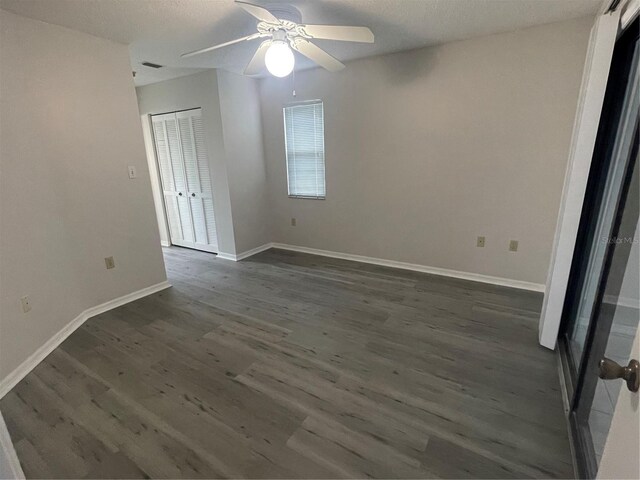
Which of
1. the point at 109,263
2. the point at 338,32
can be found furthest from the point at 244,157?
Answer: the point at 338,32

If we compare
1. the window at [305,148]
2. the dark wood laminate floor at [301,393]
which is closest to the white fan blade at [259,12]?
the window at [305,148]

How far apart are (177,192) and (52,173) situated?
2.32 m

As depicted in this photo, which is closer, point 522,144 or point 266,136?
point 522,144

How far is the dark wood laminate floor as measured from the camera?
59.3 inches

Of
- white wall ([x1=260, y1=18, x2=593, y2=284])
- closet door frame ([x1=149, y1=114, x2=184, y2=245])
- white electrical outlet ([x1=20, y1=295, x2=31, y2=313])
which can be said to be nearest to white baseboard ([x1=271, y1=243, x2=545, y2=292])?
white wall ([x1=260, y1=18, x2=593, y2=284])

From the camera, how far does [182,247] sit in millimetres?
5133

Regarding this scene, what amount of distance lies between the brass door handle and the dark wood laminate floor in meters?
0.98

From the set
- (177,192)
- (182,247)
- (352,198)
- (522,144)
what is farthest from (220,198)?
(522,144)

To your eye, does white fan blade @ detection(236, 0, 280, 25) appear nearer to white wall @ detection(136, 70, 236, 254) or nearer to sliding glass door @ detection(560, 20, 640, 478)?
sliding glass door @ detection(560, 20, 640, 478)

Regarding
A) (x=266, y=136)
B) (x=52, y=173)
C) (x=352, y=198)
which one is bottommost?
(x=352, y=198)

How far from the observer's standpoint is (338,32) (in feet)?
6.91

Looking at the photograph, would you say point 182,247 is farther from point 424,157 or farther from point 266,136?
point 424,157

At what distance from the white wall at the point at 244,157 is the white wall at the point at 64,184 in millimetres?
1167

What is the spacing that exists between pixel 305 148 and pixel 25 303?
322 centimetres
